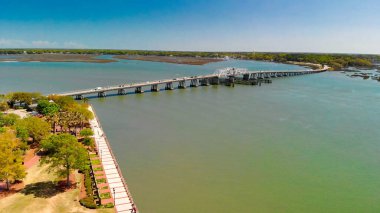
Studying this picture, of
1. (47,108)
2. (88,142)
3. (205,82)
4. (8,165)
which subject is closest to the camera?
(8,165)

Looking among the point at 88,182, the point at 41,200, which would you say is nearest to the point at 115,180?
the point at 88,182

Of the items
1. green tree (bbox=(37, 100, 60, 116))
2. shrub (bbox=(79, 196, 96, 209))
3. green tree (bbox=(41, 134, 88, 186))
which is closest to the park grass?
shrub (bbox=(79, 196, 96, 209))

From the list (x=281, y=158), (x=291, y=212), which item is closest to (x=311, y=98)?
(x=281, y=158)

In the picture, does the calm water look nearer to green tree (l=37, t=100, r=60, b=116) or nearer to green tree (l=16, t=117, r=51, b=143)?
green tree (l=37, t=100, r=60, b=116)

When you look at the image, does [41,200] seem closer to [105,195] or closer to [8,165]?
[8,165]

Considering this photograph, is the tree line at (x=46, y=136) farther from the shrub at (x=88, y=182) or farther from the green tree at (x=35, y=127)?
the shrub at (x=88, y=182)

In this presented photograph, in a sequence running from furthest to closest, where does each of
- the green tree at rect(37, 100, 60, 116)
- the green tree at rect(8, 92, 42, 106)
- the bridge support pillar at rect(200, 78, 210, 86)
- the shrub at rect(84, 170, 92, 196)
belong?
the bridge support pillar at rect(200, 78, 210, 86), the green tree at rect(8, 92, 42, 106), the green tree at rect(37, 100, 60, 116), the shrub at rect(84, 170, 92, 196)
